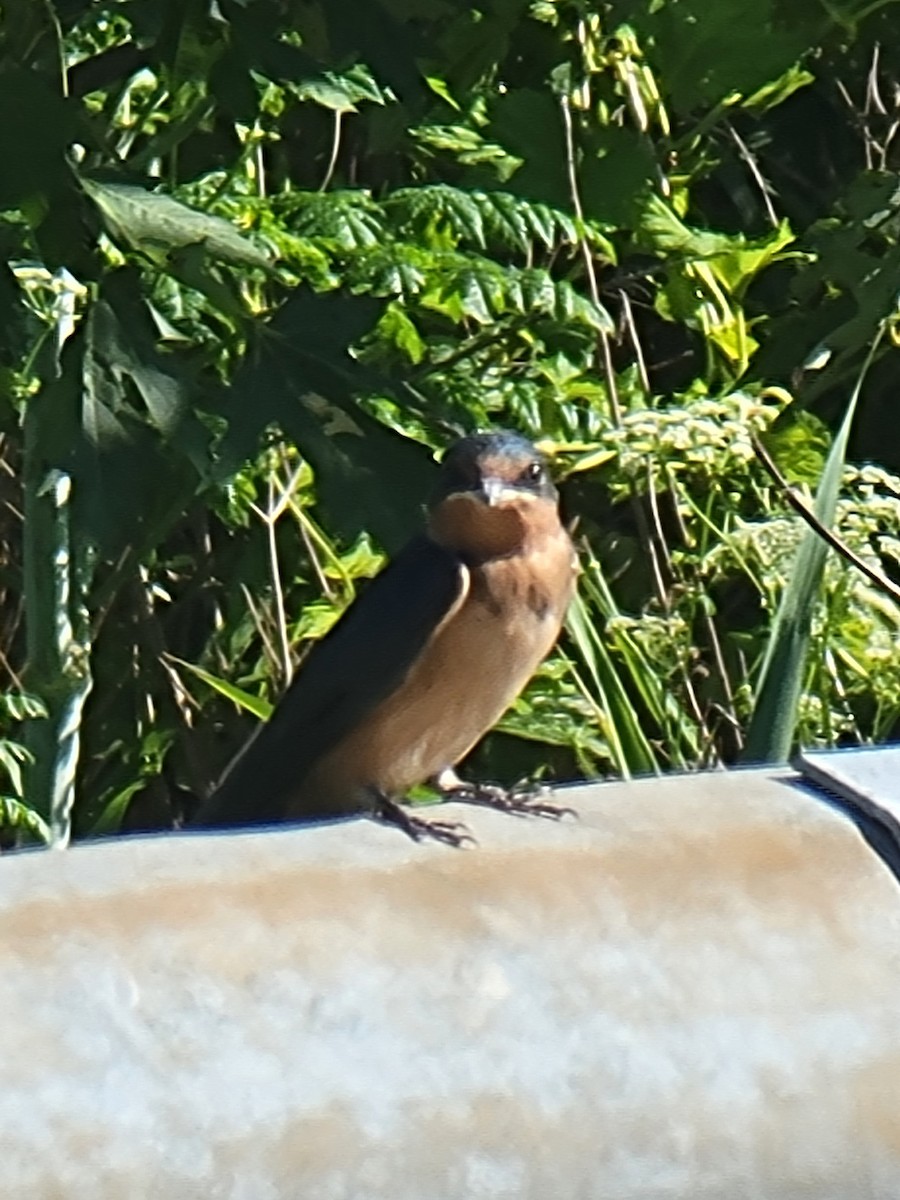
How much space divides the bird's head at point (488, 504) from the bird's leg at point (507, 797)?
279 millimetres

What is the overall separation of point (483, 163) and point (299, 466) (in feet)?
1.76

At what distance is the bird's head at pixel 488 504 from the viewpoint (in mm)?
2857

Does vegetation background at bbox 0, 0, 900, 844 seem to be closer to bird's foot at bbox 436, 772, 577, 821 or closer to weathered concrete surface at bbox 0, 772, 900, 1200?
bird's foot at bbox 436, 772, 577, 821

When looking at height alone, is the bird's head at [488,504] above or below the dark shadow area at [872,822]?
below

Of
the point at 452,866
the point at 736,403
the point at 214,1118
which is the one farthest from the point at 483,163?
the point at 214,1118

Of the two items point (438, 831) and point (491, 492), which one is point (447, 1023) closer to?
point (438, 831)

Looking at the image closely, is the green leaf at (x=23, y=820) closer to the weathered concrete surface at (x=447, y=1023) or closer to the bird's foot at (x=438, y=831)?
the bird's foot at (x=438, y=831)

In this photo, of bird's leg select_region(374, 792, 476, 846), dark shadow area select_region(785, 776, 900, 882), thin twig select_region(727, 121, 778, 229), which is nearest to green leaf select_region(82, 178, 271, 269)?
bird's leg select_region(374, 792, 476, 846)

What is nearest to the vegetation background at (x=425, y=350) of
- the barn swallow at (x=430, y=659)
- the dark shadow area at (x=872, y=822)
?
the barn swallow at (x=430, y=659)

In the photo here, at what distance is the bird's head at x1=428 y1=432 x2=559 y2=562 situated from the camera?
2.86 meters

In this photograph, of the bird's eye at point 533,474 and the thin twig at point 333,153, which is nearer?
the bird's eye at point 533,474

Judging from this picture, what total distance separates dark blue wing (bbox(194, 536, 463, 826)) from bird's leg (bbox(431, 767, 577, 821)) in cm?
15

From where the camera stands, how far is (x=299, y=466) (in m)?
3.53

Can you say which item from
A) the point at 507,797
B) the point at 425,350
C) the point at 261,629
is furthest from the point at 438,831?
the point at 261,629
